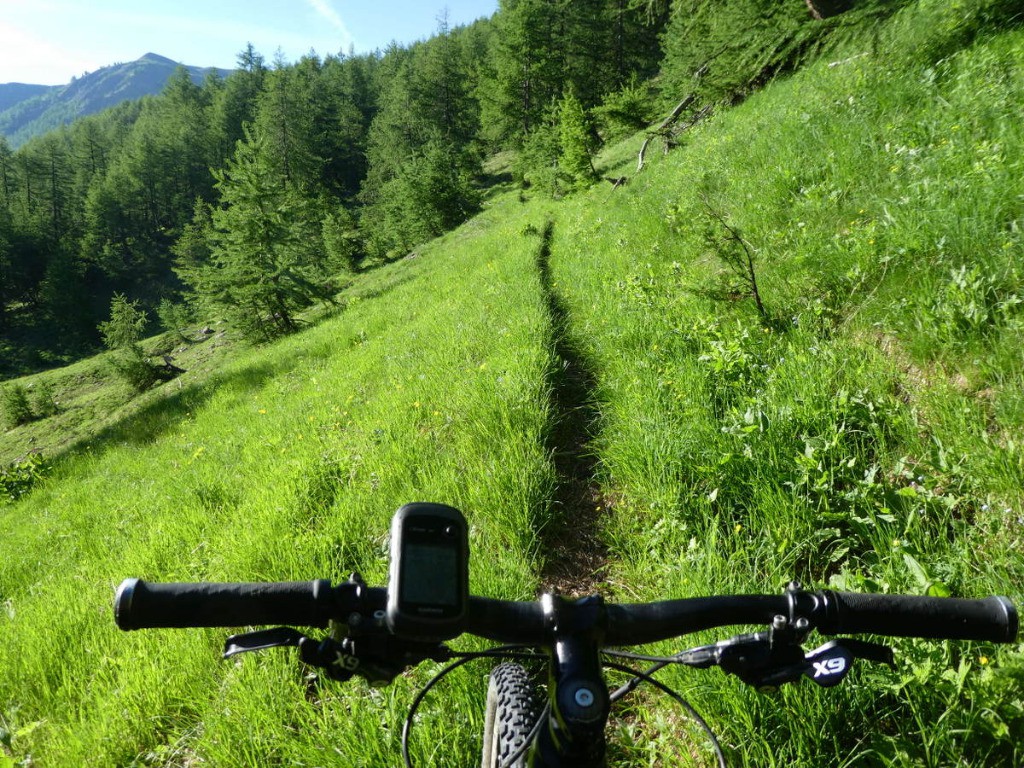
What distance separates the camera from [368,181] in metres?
70.4

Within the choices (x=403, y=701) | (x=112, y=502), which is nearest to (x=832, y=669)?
(x=403, y=701)

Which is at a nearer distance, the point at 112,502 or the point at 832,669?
the point at 832,669

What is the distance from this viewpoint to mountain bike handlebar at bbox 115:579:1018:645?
967 millimetres

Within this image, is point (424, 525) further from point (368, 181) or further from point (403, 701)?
point (368, 181)

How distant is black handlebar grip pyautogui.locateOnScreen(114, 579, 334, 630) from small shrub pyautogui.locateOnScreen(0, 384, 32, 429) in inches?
1516

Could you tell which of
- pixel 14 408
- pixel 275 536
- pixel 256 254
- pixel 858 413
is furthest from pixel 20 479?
pixel 14 408

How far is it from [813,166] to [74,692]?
7.33 meters

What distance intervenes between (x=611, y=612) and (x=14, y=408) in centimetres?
3987

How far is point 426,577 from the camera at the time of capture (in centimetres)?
83

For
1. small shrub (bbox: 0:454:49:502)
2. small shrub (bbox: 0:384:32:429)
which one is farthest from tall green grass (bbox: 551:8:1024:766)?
small shrub (bbox: 0:384:32:429)

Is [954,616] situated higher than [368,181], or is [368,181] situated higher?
[368,181]

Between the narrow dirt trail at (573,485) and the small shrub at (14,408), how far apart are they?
36.8 metres

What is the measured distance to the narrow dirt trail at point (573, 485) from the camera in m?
2.93

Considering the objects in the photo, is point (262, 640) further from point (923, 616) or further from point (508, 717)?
point (923, 616)
